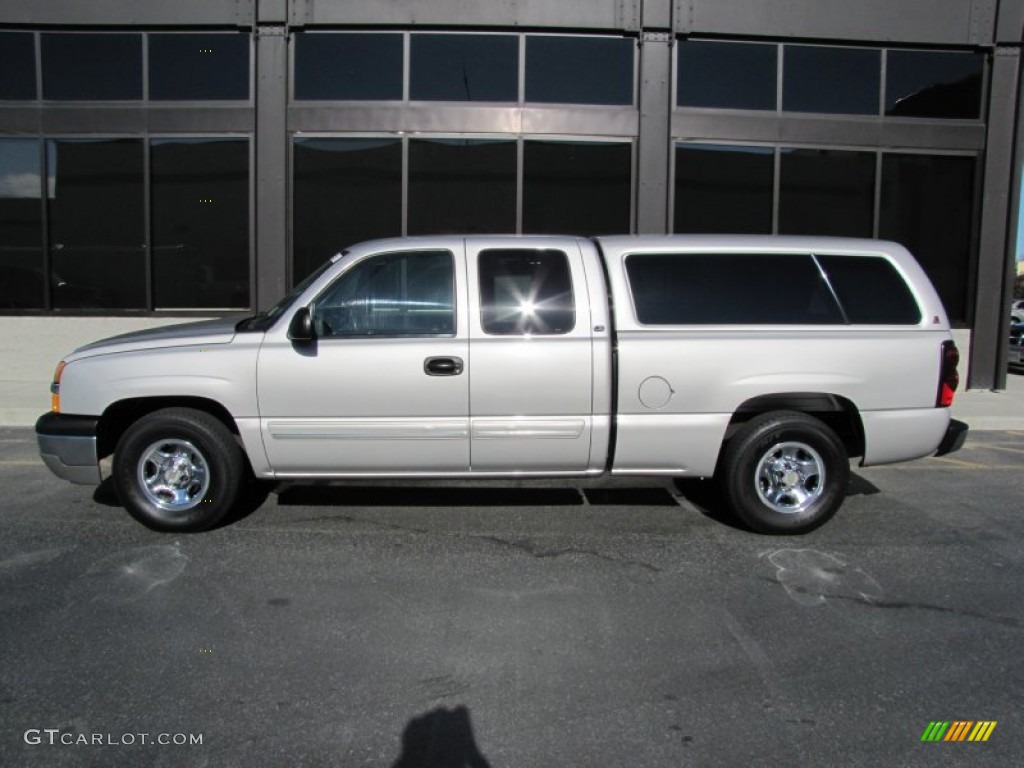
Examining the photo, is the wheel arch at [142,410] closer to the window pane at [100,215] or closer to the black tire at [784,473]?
the black tire at [784,473]

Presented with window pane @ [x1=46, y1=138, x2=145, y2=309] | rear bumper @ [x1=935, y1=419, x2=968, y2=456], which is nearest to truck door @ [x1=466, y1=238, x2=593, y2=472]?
rear bumper @ [x1=935, y1=419, x2=968, y2=456]

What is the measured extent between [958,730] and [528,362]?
2884 millimetres

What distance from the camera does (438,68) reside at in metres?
12.0

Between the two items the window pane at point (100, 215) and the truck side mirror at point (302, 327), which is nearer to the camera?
the truck side mirror at point (302, 327)

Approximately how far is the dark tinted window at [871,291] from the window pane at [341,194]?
7.90 metres

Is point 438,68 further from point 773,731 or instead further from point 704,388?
point 773,731

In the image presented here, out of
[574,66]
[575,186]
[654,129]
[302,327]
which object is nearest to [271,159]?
[575,186]

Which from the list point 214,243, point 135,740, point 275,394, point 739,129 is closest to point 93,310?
point 214,243

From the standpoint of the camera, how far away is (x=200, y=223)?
39.8ft

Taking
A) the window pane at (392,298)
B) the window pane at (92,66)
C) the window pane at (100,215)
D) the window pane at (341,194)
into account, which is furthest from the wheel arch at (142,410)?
the window pane at (92,66)

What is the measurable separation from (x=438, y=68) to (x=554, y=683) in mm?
10511

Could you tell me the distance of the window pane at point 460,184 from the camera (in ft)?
39.5

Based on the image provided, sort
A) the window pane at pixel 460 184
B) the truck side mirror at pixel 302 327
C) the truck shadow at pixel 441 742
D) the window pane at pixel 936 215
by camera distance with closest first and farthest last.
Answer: the truck shadow at pixel 441 742 → the truck side mirror at pixel 302 327 → the window pane at pixel 460 184 → the window pane at pixel 936 215

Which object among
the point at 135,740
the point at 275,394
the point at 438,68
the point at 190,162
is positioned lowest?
the point at 135,740
